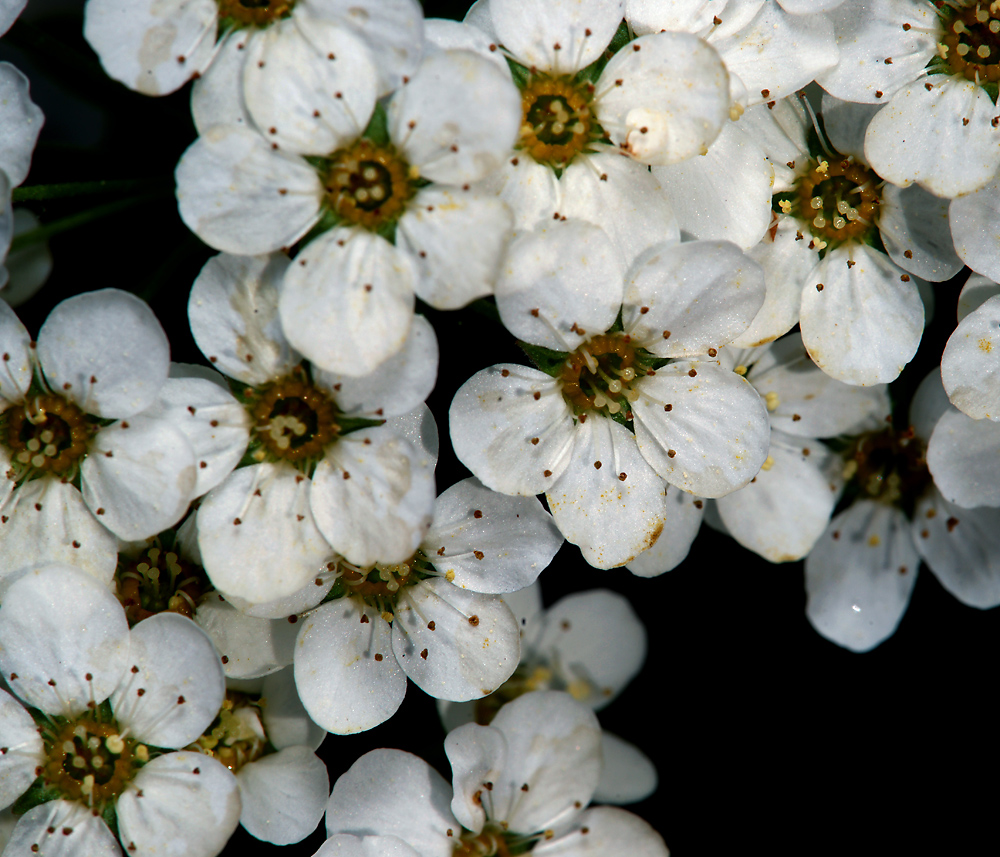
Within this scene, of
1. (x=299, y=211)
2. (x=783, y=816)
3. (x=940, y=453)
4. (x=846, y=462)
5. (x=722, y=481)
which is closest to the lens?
(x=299, y=211)

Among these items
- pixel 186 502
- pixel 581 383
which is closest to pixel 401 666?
pixel 186 502

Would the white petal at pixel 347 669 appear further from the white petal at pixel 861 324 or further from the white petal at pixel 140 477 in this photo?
the white petal at pixel 861 324

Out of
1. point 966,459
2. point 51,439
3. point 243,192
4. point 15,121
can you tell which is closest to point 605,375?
point 243,192

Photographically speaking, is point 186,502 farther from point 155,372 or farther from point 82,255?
point 82,255

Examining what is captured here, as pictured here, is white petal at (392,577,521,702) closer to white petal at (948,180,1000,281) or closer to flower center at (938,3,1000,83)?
white petal at (948,180,1000,281)

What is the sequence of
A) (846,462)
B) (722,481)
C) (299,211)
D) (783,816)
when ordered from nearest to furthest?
(299,211) → (722,481) → (846,462) → (783,816)

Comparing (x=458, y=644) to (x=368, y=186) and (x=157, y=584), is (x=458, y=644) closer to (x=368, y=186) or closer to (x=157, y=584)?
(x=157, y=584)
